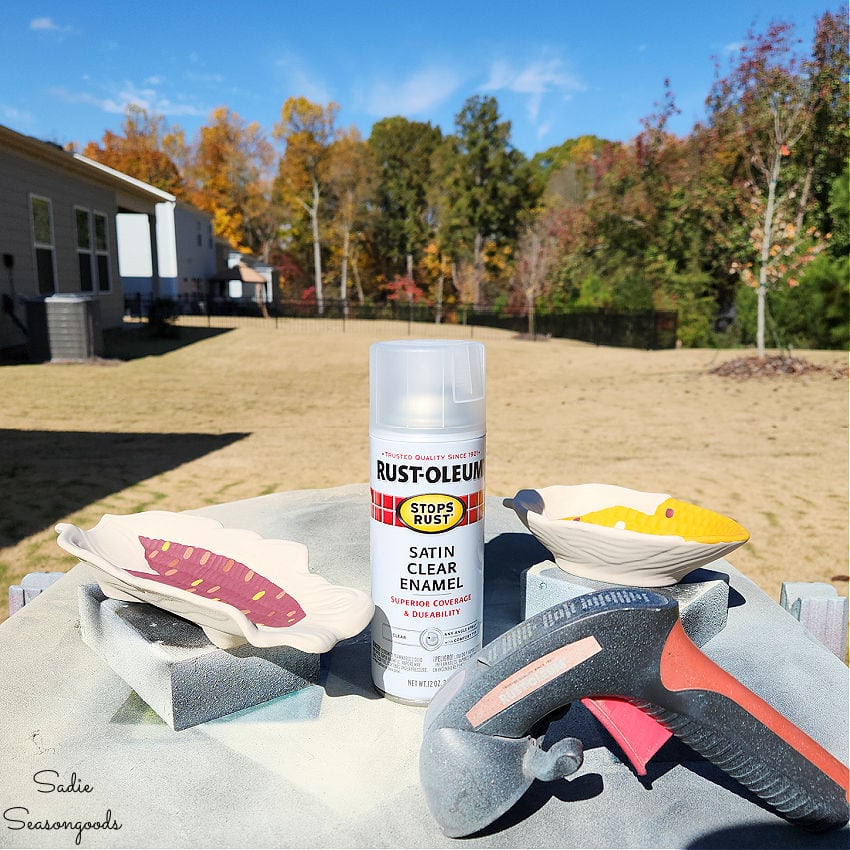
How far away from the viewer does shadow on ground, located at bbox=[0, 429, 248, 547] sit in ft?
17.7

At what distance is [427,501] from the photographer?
151 cm

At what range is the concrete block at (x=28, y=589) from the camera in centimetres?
240

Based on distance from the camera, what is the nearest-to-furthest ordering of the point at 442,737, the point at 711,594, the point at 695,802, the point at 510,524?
the point at 442,737
the point at 695,802
the point at 711,594
the point at 510,524

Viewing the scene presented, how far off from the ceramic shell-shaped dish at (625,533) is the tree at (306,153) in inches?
1391

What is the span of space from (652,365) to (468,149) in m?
27.1

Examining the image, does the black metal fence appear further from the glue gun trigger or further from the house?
the glue gun trigger

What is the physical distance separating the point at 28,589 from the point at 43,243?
15157 millimetres

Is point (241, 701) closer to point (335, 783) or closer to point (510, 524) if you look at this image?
point (335, 783)

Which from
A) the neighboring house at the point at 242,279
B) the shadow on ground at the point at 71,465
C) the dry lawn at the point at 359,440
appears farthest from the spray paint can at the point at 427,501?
the neighboring house at the point at 242,279

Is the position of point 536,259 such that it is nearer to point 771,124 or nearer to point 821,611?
point 771,124

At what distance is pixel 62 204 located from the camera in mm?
15867

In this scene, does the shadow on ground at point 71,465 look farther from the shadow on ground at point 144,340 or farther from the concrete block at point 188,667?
the shadow on ground at point 144,340

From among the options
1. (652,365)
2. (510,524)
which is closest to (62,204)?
(652,365)

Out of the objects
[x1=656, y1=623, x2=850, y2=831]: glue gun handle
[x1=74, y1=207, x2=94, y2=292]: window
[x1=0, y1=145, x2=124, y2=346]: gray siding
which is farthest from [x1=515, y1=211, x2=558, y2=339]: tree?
[x1=656, y1=623, x2=850, y2=831]: glue gun handle
